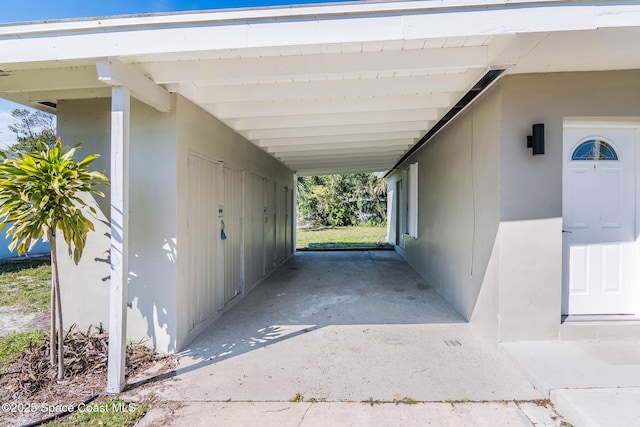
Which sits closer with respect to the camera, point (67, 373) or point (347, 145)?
point (67, 373)

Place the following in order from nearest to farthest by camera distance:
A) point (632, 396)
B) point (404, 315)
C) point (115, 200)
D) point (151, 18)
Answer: point (632, 396)
point (151, 18)
point (115, 200)
point (404, 315)

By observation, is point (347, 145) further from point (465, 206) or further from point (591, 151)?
point (591, 151)

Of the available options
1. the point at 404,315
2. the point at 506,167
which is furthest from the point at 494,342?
the point at 506,167

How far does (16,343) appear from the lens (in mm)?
3547

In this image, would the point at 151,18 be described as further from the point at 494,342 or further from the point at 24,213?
the point at 494,342

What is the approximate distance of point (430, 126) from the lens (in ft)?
16.6

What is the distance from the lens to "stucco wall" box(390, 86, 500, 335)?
11.3 ft

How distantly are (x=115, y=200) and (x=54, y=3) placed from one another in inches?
186

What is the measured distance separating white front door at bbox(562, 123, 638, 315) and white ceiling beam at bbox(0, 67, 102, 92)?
4973 mm

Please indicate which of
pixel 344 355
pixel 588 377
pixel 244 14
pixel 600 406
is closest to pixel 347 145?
pixel 244 14

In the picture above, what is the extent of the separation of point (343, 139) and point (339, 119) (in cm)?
123

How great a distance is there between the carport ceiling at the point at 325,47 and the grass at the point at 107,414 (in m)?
2.78

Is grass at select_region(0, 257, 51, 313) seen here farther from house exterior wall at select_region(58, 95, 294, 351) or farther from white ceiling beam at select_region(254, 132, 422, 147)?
white ceiling beam at select_region(254, 132, 422, 147)

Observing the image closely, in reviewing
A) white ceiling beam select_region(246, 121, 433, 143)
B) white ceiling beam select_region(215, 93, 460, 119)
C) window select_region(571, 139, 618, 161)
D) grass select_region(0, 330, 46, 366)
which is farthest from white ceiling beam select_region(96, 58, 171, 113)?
window select_region(571, 139, 618, 161)
